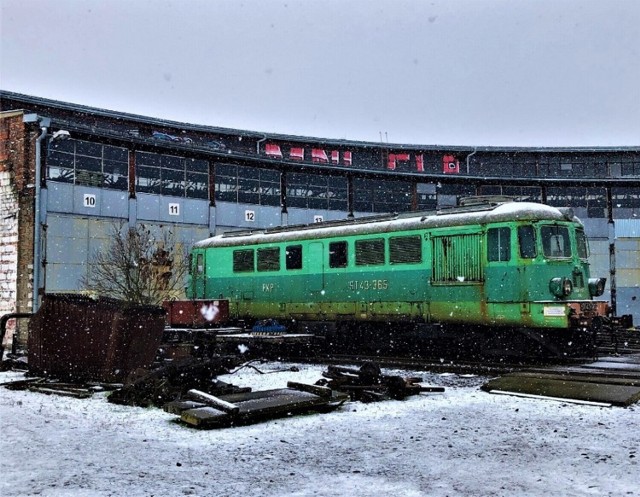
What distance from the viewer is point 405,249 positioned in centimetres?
1602

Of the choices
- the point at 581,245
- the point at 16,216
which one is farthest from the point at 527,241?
the point at 16,216

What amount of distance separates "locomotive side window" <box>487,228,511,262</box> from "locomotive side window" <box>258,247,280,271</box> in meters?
6.79

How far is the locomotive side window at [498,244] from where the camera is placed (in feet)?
46.5

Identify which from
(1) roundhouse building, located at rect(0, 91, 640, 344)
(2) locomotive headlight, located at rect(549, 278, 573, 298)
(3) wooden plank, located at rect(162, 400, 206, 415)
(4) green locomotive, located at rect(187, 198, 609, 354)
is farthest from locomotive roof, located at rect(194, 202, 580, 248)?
(3) wooden plank, located at rect(162, 400, 206, 415)

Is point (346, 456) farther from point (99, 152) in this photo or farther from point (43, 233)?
point (99, 152)

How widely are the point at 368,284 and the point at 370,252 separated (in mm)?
853

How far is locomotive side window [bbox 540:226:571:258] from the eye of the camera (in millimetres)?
14086

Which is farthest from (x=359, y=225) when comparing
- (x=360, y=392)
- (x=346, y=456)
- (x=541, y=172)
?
(x=541, y=172)

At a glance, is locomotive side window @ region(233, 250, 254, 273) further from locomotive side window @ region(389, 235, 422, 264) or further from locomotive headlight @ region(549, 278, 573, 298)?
locomotive headlight @ region(549, 278, 573, 298)

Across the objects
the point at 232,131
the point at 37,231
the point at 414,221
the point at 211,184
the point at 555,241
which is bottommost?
the point at 555,241

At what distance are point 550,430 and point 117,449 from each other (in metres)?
4.98

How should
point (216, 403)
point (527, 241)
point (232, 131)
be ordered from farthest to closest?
point (232, 131), point (527, 241), point (216, 403)

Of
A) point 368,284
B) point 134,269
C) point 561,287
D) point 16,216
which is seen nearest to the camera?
point 561,287

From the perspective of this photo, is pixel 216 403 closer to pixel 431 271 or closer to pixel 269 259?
pixel 431 271
